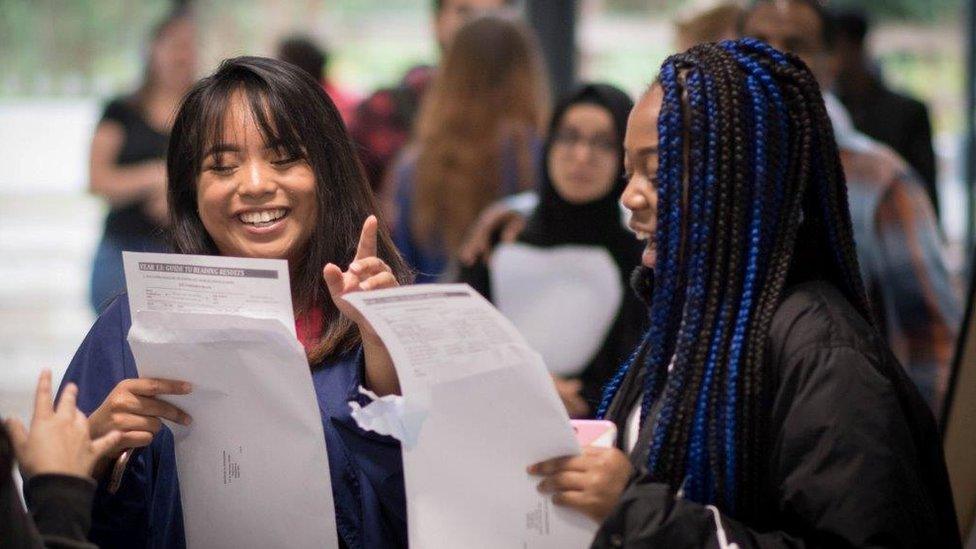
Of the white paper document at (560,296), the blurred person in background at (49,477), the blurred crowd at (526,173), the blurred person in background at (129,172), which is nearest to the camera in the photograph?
the blurred person in background at (49,477)

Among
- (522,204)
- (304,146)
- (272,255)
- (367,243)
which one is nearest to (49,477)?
(367,243)

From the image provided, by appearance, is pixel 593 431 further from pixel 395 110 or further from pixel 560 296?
pixel 395 110

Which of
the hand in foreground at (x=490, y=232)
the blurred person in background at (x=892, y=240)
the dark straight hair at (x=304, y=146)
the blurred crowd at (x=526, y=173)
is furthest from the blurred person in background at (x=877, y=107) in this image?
the dark straight hair at (x=304, y=146)

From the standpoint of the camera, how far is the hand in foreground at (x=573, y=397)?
3.32 m

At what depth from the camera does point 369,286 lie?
1.77m

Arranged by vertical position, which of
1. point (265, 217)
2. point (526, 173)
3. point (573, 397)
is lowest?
point (573, 397)

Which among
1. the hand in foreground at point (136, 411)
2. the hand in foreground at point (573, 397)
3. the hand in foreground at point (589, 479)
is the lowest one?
the hand in foreground at point (573, 397)

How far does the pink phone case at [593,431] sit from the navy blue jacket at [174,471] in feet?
1.02

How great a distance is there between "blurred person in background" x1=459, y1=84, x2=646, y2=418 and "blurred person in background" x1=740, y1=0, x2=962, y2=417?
0.59m

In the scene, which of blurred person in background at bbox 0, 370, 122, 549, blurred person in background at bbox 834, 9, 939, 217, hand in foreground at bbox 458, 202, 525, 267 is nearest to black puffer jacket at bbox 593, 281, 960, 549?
blurred person in background at bbox 0, 370, 122, 549

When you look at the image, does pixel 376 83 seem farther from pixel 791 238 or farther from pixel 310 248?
pixel 791 238

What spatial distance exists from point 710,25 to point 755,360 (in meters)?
2.81

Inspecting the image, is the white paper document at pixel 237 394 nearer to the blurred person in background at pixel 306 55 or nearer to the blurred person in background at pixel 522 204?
the blurred person in background at pixel 522 204

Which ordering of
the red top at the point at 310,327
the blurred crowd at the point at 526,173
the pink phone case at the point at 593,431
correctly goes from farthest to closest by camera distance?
the blurred crowd at the point at 526,173 → the red top at the point at 310,327 → the pink phone case at the point at 593,431
